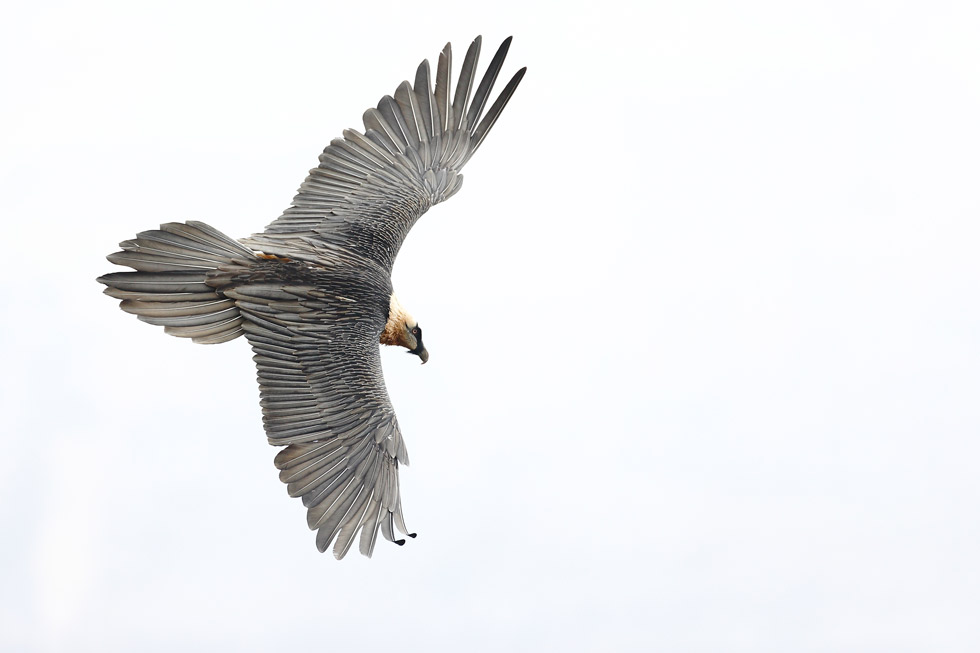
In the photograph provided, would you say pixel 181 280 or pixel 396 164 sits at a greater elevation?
pixel 396 164

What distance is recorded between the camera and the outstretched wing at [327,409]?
14.9 m

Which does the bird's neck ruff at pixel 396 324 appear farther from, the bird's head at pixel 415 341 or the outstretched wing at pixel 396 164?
the outstretched wing at pixel 396 164

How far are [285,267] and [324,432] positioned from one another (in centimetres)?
209

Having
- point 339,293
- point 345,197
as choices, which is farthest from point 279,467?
point 345,197

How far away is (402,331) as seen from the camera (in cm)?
1780

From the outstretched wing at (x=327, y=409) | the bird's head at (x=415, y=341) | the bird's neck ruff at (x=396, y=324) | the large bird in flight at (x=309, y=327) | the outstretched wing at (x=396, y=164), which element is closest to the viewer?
the outstretched wing at (x=327, y=409)

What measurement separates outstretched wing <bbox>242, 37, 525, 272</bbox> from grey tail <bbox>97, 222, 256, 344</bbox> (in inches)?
69.3

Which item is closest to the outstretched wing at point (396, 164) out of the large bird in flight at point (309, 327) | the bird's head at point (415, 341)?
the large bird in flight at point (309, 327)

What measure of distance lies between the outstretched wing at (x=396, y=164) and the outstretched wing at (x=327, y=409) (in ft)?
5.61

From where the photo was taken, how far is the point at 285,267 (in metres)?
16.0

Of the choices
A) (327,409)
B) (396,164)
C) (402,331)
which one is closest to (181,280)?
(327,409)

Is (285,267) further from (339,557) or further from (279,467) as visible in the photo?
(339,557)

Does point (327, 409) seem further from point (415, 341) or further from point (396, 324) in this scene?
point (415, 341)

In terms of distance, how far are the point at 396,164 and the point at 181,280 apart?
4455 millimetres
